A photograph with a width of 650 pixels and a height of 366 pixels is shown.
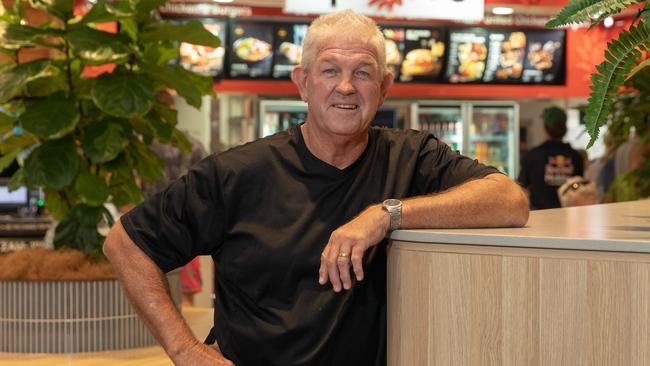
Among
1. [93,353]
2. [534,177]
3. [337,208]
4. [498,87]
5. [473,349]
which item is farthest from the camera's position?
[498,87]

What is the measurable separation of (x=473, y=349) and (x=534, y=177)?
211 inches

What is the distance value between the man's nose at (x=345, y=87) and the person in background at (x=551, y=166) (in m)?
4.81

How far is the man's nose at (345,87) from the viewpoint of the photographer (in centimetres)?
232

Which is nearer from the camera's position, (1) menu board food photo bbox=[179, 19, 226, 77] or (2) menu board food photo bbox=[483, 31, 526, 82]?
(1) menu board food photo bbox=[179, 19, 226, 77]

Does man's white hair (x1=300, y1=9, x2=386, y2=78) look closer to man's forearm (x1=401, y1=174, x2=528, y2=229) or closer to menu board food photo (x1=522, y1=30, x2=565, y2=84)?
man's forearm (x1=401, y1=174, x2=528, y2=229)

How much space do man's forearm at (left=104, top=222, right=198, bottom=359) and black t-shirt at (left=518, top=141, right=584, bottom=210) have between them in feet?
16.5

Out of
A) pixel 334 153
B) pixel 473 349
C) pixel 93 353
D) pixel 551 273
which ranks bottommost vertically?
pixel 93 353

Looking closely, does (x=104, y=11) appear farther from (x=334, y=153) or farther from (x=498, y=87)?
(x=498, y=87)

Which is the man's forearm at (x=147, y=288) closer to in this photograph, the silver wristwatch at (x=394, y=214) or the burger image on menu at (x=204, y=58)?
the silver wristwatch at (x=394, y=214)

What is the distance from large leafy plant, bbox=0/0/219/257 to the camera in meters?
3.32

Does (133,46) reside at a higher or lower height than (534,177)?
higher

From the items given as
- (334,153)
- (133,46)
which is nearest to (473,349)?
(334,153)

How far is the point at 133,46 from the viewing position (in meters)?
3.49

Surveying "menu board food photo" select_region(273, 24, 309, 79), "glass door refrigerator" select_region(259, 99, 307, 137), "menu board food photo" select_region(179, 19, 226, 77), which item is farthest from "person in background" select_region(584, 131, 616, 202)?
"menu board food photo" select_region(179, 19, 226, 77)
